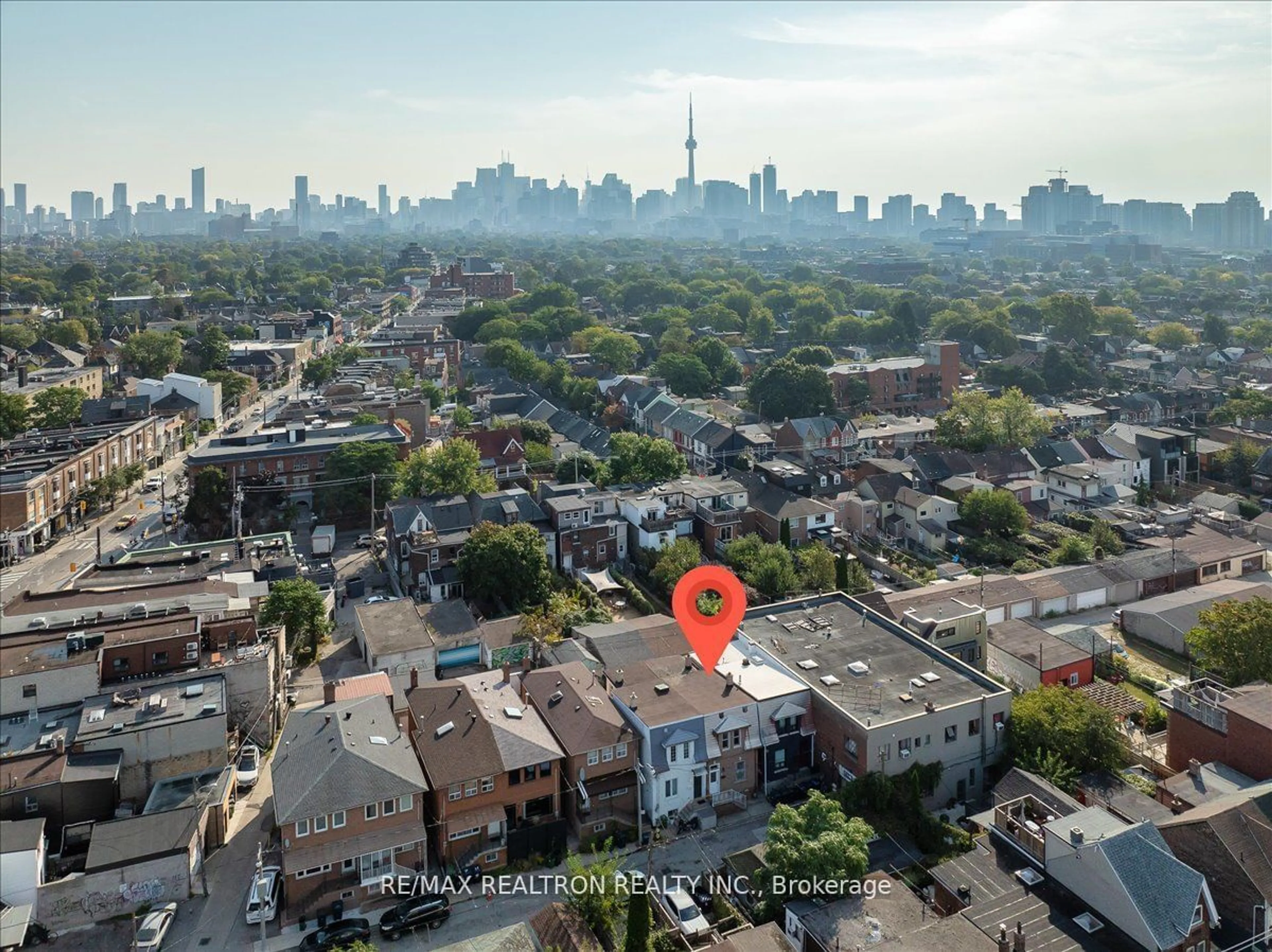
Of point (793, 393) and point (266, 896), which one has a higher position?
point (793, 393)

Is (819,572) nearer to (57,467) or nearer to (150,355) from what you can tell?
(57,467)

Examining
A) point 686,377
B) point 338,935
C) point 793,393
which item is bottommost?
point 338,935

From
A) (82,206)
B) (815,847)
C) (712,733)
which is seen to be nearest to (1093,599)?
(712,733)

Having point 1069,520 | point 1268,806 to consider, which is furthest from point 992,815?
point 1069,520

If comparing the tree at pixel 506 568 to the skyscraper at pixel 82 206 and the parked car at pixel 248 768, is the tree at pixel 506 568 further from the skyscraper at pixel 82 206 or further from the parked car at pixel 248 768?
the skyscraper at pixel 82 206

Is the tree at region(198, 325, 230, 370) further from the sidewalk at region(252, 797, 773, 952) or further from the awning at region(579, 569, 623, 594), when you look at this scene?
the sidewalk at region(252, 797, 773, 952)

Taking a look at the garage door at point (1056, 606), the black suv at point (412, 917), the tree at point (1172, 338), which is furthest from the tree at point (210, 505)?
the tree at point (1172, 338)
